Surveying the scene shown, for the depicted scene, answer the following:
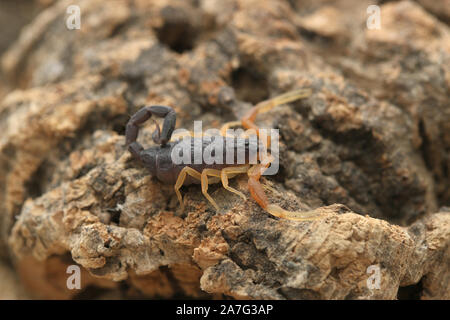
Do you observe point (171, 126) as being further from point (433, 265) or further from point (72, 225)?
point (433, 265)

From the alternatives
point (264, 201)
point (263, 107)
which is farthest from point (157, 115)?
point (264, 201)

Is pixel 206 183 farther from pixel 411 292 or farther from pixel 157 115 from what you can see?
pixel 411 292

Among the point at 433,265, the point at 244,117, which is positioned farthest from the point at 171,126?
the point at 433,265

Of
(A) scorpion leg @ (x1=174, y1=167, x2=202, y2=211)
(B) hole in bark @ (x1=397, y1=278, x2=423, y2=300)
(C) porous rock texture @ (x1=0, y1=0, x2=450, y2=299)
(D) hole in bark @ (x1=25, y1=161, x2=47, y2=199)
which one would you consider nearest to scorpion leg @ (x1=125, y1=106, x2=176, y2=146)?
(C) porous rock texture @ (x1=0, y1=0, x2=450, y2=299)

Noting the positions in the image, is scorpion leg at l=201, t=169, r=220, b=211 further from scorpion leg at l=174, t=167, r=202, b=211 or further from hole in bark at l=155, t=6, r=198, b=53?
hole in bark at l=155, t=6, r=198, b=53

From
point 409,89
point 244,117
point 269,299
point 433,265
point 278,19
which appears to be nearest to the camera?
point 269,299

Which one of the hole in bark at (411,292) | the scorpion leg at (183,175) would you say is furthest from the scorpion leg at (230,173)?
the hole in bark at (411,292)
